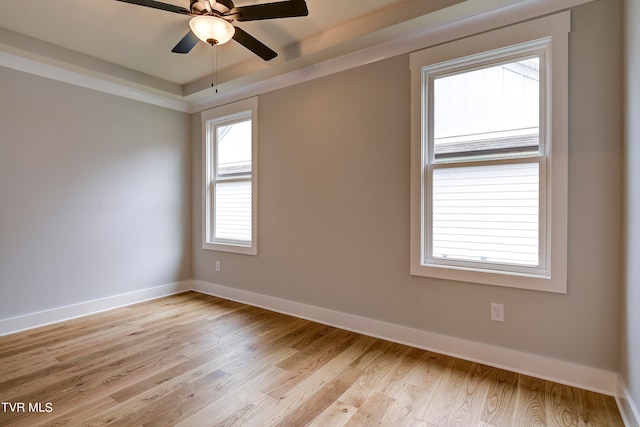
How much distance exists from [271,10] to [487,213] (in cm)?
207

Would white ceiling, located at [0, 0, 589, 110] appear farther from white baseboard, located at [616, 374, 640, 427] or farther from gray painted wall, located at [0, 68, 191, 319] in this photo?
white baseboard, located at [616, 374, 640, 427]

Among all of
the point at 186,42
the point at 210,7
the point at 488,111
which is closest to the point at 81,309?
the point at 186,42

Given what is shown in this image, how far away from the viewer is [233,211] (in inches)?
158

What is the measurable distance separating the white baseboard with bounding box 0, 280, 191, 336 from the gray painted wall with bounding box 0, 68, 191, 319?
0.06 m

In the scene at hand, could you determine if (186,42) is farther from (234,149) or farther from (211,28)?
(234,149)

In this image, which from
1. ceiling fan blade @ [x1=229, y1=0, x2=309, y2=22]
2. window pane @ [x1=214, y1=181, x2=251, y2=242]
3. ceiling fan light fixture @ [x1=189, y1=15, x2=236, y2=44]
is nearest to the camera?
ceiling fan blade @ [x1=229, y1=0, x2=309, y2=22]

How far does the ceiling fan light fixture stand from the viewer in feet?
6.81

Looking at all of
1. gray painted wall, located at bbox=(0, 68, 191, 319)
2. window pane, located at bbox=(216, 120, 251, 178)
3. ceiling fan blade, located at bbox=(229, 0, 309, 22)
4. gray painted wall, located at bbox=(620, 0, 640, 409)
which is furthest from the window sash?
gray painted wall, located at bbox=(0, 68, 191, 319)

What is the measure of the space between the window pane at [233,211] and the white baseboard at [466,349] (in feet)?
2.97

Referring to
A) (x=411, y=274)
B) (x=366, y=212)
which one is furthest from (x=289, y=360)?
(x=366, y=212)

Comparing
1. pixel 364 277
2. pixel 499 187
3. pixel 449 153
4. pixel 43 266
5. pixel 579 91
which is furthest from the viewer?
pixel 43 266

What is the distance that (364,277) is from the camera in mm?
2889

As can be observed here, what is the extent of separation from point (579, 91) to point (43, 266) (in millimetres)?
4745

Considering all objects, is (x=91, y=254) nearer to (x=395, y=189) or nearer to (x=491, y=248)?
(x=395, y=189)
